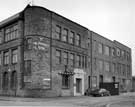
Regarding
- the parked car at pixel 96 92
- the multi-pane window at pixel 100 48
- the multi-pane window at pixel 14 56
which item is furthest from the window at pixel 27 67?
the multi-pane window at pixel 100 48

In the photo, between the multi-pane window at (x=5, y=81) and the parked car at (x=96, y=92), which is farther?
the parked car at (x=96, y=92)

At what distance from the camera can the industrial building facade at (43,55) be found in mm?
32156

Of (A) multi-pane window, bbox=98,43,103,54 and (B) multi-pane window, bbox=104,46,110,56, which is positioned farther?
(B) multi-pane window, bbox=104,46,110,56

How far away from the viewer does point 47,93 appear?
32.1 m

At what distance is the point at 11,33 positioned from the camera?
36.4m

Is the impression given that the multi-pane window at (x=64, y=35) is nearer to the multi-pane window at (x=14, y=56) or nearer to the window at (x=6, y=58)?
the multi-pane window at (x=14, y=56)

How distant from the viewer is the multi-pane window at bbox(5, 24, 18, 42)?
35.5m

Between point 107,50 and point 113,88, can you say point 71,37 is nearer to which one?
point 113,88

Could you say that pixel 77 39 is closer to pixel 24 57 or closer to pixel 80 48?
pixel 80 48

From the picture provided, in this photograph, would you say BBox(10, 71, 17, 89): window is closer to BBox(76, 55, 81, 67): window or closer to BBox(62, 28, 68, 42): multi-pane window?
BBox(62, 28, 68, 42): multi-pane window

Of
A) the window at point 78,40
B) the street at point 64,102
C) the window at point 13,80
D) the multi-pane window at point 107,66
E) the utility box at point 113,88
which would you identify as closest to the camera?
the street at point 64,102

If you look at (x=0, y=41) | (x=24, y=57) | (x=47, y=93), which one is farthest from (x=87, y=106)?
(x=0, y=41)

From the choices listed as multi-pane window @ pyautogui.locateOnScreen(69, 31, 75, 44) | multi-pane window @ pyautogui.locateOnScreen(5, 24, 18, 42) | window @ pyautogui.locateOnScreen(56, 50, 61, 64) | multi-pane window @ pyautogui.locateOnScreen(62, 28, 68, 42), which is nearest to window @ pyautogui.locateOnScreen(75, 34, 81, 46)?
multi-pane window @ pyautogui.locateOnScreen(69, 31, 75, 44)

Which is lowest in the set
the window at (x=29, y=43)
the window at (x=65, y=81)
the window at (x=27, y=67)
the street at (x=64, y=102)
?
the street at (x=64, y=102)
